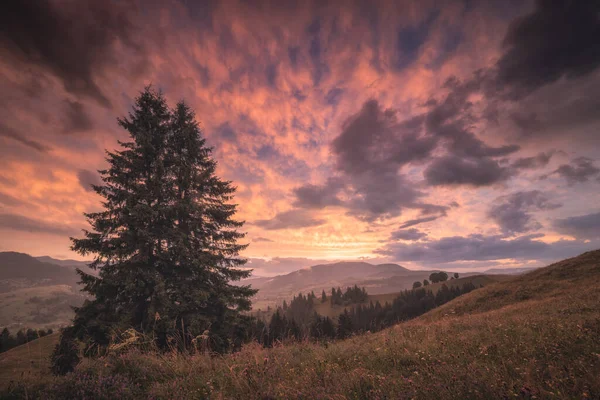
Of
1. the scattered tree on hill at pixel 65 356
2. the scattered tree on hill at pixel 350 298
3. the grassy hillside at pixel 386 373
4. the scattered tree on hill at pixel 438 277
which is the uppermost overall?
the grassy hillside at pixel 386 373

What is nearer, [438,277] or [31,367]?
[31,367]

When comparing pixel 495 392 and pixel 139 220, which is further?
pixel 139 220

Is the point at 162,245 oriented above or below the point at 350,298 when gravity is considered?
above

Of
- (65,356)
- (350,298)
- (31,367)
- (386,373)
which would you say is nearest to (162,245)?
(65,356)

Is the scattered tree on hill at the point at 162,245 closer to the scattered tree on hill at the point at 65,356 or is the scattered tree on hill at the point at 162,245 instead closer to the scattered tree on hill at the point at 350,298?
the scattered tree on hill at the point at 65,356

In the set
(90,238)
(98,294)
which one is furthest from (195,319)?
(90,238)

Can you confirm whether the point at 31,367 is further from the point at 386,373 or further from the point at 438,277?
the point at 438,277

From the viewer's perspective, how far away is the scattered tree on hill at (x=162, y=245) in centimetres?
1184

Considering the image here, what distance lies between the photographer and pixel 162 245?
1377 cm

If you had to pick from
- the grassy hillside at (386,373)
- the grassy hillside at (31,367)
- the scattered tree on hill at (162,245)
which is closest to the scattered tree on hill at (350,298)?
the grassy hillside at (31,367)

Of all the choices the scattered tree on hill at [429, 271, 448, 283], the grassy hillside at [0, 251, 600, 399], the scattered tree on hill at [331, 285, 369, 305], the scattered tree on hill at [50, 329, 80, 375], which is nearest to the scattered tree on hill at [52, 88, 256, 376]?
the scattered tree on hill at [50, 329, 80, 375]

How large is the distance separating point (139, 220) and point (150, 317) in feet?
16.0

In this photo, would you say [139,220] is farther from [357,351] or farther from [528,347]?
[528,347]

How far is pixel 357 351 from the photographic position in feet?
19.8
